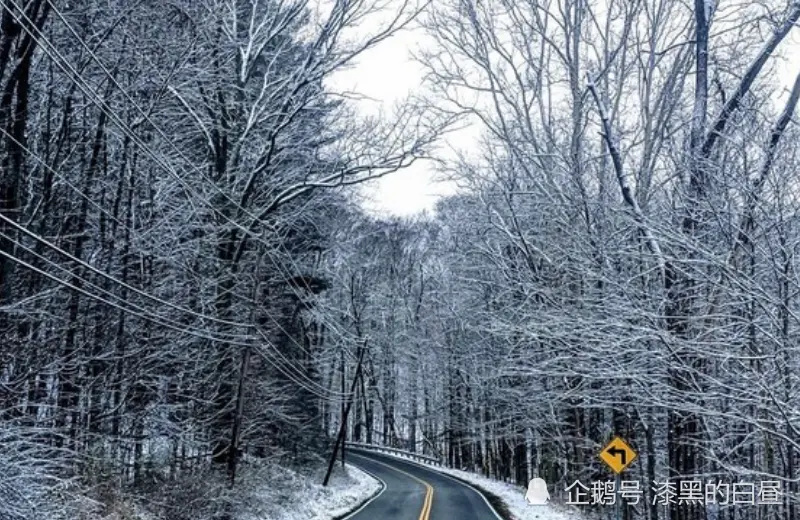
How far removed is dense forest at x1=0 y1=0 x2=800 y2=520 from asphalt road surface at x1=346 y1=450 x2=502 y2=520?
3610 millimetres

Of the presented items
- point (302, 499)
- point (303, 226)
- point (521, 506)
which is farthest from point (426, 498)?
point (303, 226)

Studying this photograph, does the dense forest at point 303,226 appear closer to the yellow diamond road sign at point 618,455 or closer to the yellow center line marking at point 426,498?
the yellow diamond road sign at point 618,455

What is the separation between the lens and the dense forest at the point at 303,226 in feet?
27.2

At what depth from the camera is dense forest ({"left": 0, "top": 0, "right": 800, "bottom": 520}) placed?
8.28 metres

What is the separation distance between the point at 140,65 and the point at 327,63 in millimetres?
6197

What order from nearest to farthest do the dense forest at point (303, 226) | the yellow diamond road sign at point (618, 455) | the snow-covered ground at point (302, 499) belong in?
the dense forest at point (303, 226), the yellow diamond road sign at point (618, 455), the snow-covered ground at point (302, 499)

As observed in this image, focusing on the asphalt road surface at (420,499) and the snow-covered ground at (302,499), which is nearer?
the snow-covered ground at (302,499)

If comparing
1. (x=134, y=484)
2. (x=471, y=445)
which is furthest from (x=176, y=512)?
(x=471, y=445)

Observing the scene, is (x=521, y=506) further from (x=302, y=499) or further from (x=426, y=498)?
(x=302, y=499)

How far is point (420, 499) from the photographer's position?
25.2 m

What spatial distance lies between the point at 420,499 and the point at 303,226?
A: 1059 centimetres

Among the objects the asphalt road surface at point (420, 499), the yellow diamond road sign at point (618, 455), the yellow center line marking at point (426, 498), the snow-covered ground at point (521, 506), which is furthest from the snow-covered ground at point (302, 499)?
the yellow diamond road sign at point (618, 455)

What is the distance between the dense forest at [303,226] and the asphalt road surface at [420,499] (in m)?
3.61

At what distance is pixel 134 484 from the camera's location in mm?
13836
